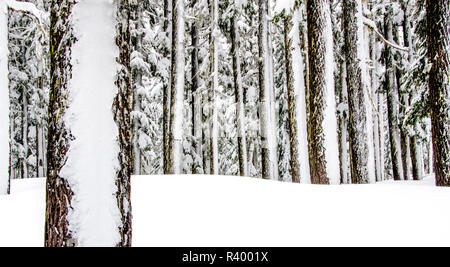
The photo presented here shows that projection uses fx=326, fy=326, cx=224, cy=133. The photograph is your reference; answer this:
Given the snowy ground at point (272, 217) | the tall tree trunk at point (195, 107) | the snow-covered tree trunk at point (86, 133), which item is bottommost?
the snowy ground at point (272, 217)

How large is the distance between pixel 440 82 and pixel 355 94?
3995 millimetres

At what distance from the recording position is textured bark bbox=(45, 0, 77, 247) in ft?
8.37

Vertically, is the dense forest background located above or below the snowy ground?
above

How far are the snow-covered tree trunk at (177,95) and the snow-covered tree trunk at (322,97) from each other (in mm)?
4960

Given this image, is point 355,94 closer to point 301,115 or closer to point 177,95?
point 301,115

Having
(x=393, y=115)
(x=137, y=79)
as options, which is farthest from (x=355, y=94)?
(x=137, y=79)

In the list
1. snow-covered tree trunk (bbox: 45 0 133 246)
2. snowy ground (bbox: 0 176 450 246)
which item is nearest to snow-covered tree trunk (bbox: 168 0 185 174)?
snowy ground (bbox: 0 176 450 246)

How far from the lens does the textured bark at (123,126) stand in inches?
105

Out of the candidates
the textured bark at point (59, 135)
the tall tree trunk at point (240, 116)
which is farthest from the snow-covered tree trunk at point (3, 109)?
the tall tree trunk at point (240, 116)

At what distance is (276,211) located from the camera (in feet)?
17.5

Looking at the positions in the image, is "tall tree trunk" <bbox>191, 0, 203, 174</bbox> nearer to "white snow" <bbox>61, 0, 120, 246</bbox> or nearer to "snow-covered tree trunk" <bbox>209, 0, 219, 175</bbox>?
"snow-covered tree trunk" <bbox>209, 0, 219, 175</bbox>

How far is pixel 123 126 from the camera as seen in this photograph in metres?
2.72

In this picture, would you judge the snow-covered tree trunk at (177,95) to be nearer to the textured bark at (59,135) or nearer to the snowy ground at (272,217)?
the snowy ground at (272,217)

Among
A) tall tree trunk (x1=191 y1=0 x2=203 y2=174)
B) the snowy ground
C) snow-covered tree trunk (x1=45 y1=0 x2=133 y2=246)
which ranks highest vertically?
tall tree trunk (x1=191 y1=0 x2=203 y2=174)
